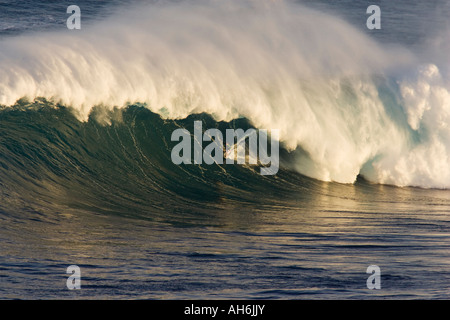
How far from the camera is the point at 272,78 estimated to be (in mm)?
17203

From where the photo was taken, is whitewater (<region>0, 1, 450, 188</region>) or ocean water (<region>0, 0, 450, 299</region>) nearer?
ocean water (<region>0, 0, 450, 299</region>)

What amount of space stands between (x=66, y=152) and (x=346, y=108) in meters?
7.84

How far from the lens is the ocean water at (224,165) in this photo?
802cm

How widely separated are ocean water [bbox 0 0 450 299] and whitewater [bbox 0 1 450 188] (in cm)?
5

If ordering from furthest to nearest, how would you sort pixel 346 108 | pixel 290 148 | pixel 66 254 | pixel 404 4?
1. pixel 404 4
2. pixel 346 108
3. pixel 290 148
4. pixel 66 254

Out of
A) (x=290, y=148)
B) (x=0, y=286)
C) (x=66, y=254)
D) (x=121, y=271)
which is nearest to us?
(x=0, y=286)

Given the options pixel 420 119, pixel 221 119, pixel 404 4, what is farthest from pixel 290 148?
pixel 404 4

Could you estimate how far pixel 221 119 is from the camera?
15867 mm

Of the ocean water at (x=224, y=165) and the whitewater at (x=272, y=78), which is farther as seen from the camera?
the whitewater at (x=272, y=78)

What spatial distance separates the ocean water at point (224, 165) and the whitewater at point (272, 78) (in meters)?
0.05

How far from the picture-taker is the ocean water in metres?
8.02

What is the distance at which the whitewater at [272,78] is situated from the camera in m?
15.1
